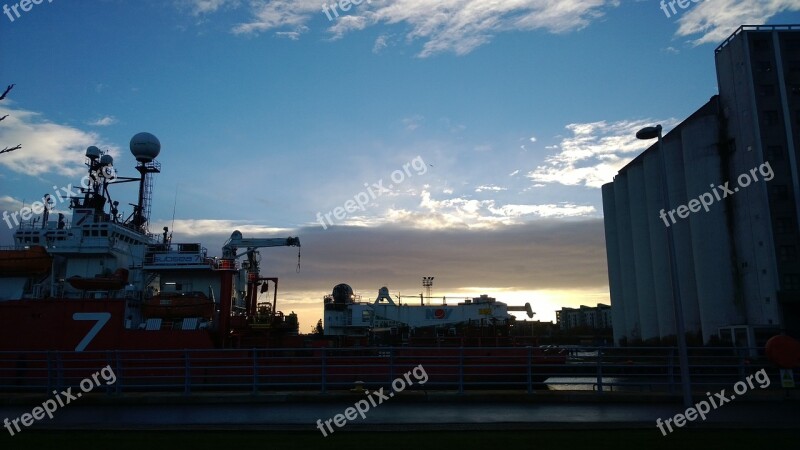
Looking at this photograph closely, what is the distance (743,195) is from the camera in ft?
131

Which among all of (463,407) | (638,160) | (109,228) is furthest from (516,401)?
(638,160)

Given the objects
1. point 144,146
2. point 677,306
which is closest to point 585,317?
point 144,146

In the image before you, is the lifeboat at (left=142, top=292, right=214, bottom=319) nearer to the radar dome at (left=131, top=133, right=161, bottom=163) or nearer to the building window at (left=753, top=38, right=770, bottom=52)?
the radar dome at (left=131, top=133, right=161, bottom=163)

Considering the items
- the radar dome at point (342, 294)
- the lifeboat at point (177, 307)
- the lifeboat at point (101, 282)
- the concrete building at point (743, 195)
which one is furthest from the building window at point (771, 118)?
the lifeboat at point (101, 282)

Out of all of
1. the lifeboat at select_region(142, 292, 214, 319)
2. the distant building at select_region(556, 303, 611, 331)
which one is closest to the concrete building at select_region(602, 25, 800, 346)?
the lifeboat at select_region(142, 292, 214, 319)

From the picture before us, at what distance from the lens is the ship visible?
2519 cm

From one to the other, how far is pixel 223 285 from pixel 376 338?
32.6 ft

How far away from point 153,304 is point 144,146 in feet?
48.6

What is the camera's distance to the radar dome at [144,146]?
124 feet

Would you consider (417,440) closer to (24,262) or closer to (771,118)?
(24,262)

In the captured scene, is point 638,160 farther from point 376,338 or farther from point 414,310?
point 376,338

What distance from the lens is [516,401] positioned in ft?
49.8

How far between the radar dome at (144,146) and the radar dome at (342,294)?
51.0 ft

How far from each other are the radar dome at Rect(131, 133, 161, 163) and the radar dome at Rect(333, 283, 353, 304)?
15.5 m
